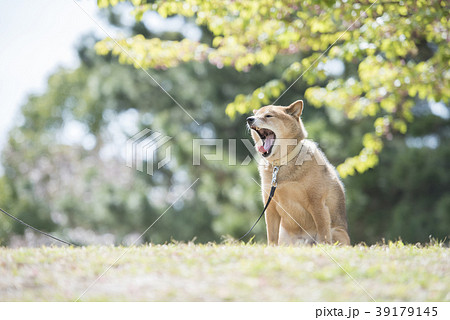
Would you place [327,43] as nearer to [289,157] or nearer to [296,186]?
[289,157]

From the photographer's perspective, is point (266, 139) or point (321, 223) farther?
point (266, 139)

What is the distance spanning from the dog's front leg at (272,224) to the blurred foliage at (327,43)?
7.99ft

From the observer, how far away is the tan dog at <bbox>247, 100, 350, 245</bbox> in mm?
4801

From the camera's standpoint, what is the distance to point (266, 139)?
17.1 feet

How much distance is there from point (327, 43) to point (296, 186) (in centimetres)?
346

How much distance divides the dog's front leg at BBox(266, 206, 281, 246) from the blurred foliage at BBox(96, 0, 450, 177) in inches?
95.9

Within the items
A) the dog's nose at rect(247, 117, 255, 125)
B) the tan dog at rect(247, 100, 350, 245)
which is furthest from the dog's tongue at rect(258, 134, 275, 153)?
the dog's nose at rect(247, 117, 255, 125)

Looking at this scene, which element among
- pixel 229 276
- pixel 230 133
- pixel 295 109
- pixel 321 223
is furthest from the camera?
pixel 230 133

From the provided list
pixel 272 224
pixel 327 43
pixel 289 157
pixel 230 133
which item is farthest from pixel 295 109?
pixel 230 133

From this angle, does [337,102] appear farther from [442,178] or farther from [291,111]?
[442,178]

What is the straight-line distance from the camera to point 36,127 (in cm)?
2059

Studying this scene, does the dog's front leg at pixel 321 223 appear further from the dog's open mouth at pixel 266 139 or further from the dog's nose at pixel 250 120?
the dog's nose at pixel 250 120

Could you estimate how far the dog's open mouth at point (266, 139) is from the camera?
5.11 m

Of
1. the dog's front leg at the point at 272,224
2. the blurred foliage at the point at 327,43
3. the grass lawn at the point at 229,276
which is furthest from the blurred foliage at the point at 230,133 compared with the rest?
the grass lawn at the point at 229,276
